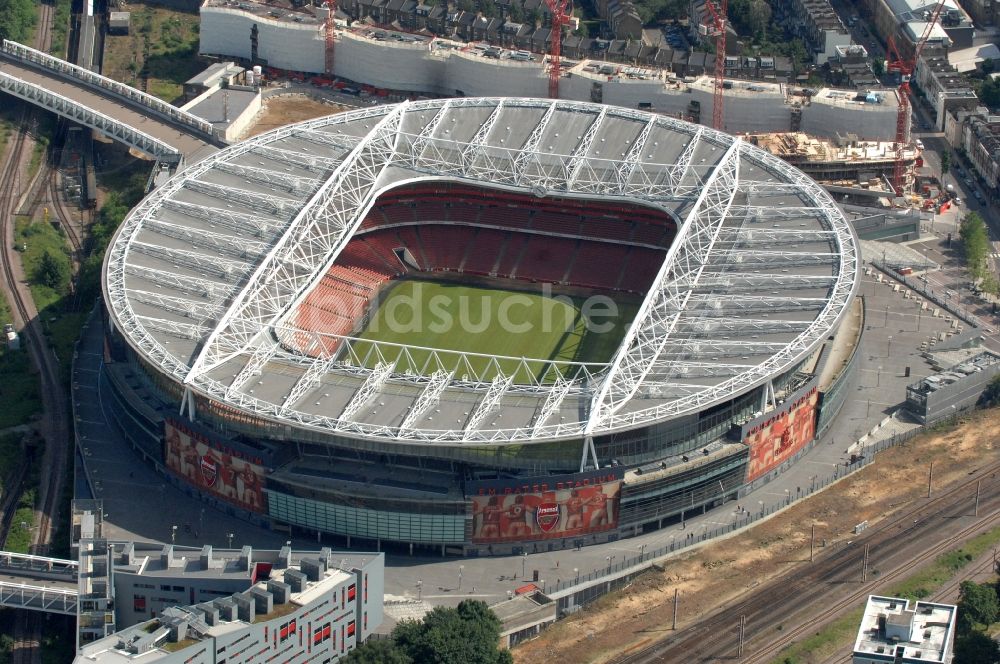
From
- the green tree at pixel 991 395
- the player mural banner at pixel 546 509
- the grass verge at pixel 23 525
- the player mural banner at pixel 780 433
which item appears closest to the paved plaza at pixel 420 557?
the player mural banner at pixel 780 433

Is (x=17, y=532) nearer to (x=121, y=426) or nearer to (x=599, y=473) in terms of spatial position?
(x=121, y=426)

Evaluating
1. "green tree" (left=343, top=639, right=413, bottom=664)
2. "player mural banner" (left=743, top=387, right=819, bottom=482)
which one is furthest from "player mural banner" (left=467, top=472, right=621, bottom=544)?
"green tree" (left=343, top=639, right=413, bottom=664)

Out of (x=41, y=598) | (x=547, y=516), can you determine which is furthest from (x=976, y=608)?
(x=41, y=598)

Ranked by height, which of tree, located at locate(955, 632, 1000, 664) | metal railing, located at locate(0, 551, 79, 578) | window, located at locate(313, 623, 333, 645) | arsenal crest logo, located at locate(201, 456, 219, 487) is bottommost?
window, located at locate(313, 623, 333, 645)

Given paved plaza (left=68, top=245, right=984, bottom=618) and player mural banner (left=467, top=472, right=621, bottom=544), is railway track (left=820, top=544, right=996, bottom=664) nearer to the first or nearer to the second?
paved plaza (left=68, top=245, right=984, bottom=618)

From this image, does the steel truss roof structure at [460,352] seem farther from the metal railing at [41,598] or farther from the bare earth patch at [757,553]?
the metal railing at [41,598]

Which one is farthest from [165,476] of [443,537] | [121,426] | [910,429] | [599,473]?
[910,429]
